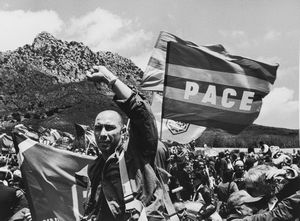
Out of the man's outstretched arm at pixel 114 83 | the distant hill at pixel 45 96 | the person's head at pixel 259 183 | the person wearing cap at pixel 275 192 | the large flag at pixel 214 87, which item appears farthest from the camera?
the distant hill at pixel 45 96

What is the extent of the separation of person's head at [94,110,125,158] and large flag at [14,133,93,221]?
2.48 m

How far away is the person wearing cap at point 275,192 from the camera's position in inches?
150

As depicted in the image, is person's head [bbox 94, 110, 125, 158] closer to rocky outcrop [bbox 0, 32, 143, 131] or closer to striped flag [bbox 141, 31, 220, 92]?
striped flag [bbox 141, 31, 220, 92]

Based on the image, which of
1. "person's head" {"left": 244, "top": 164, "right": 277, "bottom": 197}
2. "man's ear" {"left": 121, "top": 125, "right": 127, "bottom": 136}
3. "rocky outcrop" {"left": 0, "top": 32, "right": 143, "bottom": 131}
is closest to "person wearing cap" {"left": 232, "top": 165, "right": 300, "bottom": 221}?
"person's head" {"left": 244, "top": 164, "right": 277, "bottom": 197}

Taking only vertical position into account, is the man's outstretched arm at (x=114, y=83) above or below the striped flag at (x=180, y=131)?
above

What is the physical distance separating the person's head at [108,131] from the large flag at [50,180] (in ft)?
8.13

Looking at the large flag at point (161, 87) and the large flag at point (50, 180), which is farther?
the large flag at point (161, 87)

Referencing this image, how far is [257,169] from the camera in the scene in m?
4.67

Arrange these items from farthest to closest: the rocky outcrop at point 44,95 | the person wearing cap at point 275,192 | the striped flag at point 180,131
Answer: the rocky outcrop at point 44,95, the striped flag at point 180,131, the person wearing cap at point 275,192

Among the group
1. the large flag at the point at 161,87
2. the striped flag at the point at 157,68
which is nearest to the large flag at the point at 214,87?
the large flag at the point at 161,87

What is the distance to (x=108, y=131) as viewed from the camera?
3.33 metres

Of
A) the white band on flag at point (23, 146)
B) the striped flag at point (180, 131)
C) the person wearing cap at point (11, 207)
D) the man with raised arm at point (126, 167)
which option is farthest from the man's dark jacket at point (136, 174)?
the striped flag at point (180, 131)

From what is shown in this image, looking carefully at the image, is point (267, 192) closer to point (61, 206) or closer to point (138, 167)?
point (138, 167)

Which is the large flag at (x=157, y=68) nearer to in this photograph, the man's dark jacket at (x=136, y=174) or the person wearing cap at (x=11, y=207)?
the person wearing cap at (x=11, y=207)
